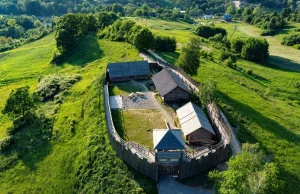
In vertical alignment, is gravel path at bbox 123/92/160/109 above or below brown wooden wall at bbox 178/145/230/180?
below

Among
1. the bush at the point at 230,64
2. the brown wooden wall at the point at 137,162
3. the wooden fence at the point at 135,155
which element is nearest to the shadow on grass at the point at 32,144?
the wooden fence at the point at 135,155

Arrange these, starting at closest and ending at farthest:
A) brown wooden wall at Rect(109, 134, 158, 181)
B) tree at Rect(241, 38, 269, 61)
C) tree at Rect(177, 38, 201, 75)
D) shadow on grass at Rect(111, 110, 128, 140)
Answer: brown wooden wall at Rect(109, 134, 158, 181) → shadow on grass at Rect(111, 110, 128, 140) → tree at Rect(177, 38, 201, 75) → tree at Rect(241, 38, 269, 61)

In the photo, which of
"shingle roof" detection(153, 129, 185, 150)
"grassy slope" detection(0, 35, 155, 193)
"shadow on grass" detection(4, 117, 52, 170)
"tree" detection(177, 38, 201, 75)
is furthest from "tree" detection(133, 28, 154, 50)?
"shingle roof" detection(153, 129, 185, 150)

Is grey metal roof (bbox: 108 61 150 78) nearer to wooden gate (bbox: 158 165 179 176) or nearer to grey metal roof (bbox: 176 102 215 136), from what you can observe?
grey metal roof (bbox: 176 102 215 136)

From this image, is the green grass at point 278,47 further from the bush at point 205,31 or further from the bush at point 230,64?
the bush at point 230,64

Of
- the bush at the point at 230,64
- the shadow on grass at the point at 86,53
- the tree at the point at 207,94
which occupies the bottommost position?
the shadow on grass at the point at 86,53

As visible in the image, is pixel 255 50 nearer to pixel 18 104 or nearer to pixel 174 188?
pixel 174 188
